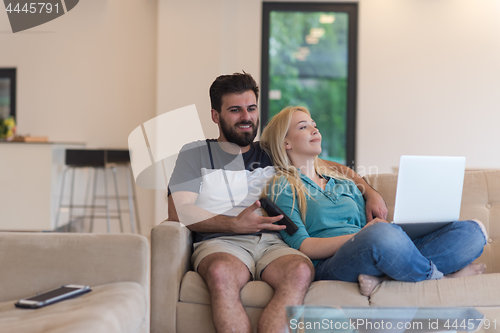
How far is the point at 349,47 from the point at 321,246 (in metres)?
3.60

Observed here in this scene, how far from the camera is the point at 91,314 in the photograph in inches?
49.4

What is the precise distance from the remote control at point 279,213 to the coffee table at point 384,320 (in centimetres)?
77

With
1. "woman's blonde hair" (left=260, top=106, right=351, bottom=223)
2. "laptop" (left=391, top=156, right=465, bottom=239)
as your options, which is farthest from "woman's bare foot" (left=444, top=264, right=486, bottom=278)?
"woman's blonde hair" (left=260, top=106, right=351, bottom=223)

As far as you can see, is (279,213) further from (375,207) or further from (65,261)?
(65,261)

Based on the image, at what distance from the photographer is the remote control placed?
1.88 meters

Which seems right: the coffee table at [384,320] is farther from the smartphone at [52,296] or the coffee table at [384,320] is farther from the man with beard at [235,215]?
the smartphone at [52,296]

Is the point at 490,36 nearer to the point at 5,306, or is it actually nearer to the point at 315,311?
the point at 315,311

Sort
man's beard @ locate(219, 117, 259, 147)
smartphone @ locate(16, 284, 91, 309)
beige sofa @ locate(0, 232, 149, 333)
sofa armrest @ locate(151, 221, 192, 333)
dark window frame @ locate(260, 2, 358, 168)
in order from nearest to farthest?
smartphone @ locate(16, 284, 91, 309) < beige sofa @ locate(0, 232, 149, 333) < sofa armrest @ locate(151, 221, 192, 333) < man's beard @ locate(219, 117, 259, 147) < dark window frame @ locate(260, 2, 358, 168)

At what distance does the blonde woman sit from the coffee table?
469 millimetres

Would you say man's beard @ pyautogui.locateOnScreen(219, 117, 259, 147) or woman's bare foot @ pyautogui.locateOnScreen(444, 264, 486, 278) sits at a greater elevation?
man's beard @ pyautogui.locateOnScreen(219, 117, 259, 147)

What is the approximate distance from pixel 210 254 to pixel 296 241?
376mm

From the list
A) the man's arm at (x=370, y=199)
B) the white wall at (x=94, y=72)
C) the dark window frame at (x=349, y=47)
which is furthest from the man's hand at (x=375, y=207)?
the white wall at (x=94, y=72)

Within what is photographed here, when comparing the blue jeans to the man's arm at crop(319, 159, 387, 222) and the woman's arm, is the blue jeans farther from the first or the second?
the man's arm at crop(319, 159, 387, 222)

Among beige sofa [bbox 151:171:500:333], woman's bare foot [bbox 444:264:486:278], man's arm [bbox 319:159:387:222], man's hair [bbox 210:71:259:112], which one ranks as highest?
man's hair [bbox 210:71:259:112]
